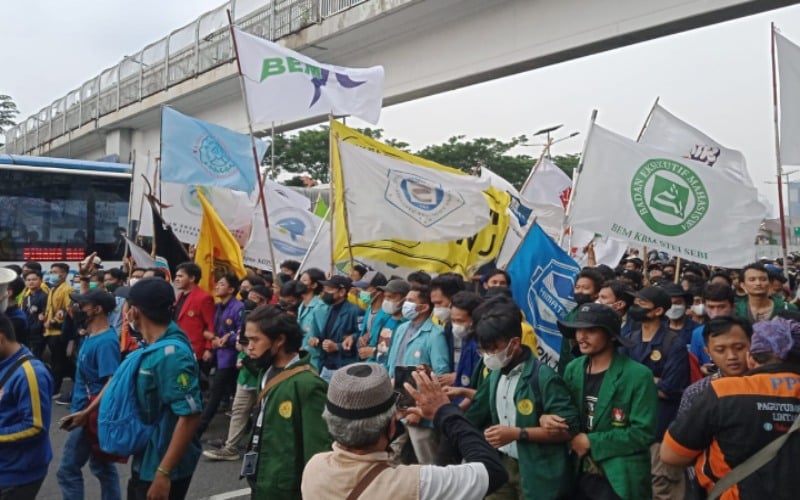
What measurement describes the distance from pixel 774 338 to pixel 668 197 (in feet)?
14.5

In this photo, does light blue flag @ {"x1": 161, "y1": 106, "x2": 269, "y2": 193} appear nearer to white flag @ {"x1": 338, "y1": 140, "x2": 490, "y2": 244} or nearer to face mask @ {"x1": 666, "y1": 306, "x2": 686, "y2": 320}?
white flag @ {"x1": 338, "y1": 140, "x2": 490, "y2": 244}

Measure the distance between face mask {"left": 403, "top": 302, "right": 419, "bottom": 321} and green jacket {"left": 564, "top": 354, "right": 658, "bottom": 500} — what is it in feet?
6.58

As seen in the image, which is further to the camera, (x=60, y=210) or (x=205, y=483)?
(x=60, y=210)

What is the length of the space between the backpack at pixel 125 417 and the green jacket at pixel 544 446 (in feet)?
5.36

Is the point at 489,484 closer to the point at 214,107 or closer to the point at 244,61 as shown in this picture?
the point at 244,61

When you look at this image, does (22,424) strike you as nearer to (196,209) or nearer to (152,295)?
(152,295)

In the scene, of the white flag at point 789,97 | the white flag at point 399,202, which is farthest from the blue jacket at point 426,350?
the white flag at point 789,97

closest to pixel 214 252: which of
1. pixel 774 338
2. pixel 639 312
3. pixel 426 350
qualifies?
pixel 426 350

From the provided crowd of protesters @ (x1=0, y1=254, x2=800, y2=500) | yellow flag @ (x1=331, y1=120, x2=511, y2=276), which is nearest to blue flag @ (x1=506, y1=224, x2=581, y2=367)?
crowd of protesters @ (x1=0, y1=254, x2=800, y2=500)

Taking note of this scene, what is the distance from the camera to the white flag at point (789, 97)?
6.60m

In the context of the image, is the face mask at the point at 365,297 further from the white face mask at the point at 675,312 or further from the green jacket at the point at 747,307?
the green jacket at the point at 747,307

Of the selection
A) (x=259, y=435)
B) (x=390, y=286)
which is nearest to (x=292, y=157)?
(x=390, y=286)

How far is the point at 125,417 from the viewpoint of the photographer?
303 centimetres

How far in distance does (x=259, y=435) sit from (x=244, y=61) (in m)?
5.31
